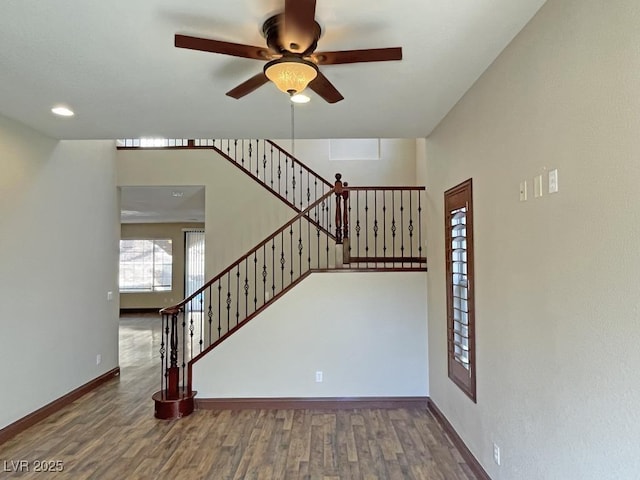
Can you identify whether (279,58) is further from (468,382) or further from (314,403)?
(314,403)

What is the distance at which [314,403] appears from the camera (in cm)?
455

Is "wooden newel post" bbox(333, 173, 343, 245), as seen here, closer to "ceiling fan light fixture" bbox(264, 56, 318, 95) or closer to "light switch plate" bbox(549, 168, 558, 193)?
"ceiling fan light fixture" bbox(264, 56, 318, 95)

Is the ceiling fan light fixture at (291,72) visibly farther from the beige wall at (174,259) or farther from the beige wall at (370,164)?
the beige wall at (174,259)

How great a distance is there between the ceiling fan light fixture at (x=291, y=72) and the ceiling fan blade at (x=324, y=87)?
0.08m

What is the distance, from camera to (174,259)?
40.8ft

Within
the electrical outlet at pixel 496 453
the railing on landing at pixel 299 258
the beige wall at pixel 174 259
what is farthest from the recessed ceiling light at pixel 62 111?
the beige wall at pixel 174 259

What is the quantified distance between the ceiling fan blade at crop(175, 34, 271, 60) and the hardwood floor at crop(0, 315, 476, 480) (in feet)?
9.53

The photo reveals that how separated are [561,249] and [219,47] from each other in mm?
1967

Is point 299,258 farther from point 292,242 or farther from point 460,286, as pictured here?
point 460,286

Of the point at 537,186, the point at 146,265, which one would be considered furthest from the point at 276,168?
the point at 146,265

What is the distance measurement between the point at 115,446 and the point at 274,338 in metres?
1.77

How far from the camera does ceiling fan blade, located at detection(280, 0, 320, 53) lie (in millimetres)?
1827

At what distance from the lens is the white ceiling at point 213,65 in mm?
2168

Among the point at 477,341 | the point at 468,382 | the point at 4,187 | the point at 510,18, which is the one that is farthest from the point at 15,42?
the point at 468,382
